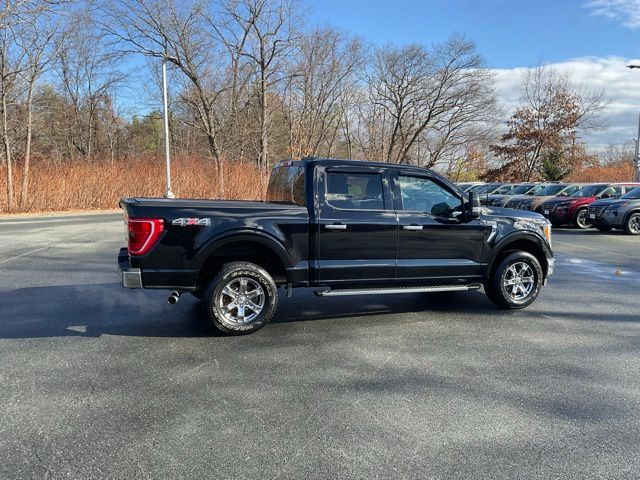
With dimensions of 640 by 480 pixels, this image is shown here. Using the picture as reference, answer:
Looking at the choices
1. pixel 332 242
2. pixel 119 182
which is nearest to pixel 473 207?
pixel 332 242

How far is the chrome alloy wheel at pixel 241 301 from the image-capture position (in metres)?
5.36

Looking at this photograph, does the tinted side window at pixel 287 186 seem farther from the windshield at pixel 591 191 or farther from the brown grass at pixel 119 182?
the brown grass at pixel 119 182

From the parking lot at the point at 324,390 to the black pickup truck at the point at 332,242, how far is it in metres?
0.46

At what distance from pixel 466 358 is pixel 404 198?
7.04ft

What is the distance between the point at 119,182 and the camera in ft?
95.9

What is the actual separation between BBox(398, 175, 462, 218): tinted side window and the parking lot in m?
1.37

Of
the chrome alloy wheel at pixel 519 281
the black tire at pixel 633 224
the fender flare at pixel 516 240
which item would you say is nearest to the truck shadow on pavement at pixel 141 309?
the chrome alloy wheel at pixel 519 281

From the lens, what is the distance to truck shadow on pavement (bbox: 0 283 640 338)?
5.63m

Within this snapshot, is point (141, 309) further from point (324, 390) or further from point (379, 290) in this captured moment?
point (324, 390)

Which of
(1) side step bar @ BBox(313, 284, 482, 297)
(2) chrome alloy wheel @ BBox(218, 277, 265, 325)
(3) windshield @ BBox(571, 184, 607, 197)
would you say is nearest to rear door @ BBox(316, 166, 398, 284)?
(1) side step bar @ BBox(313, 284, 482, 297)

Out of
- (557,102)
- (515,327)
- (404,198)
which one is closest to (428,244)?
(404,198)

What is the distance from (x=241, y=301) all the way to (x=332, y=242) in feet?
4.03

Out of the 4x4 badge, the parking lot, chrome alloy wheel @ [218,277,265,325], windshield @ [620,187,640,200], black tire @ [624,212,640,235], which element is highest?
windshield @ [620,187,640,200]

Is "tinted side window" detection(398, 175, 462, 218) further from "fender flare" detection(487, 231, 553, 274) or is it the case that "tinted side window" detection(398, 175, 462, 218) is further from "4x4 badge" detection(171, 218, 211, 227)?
"4x4 badge" detection(171, 218, 211, 227)
